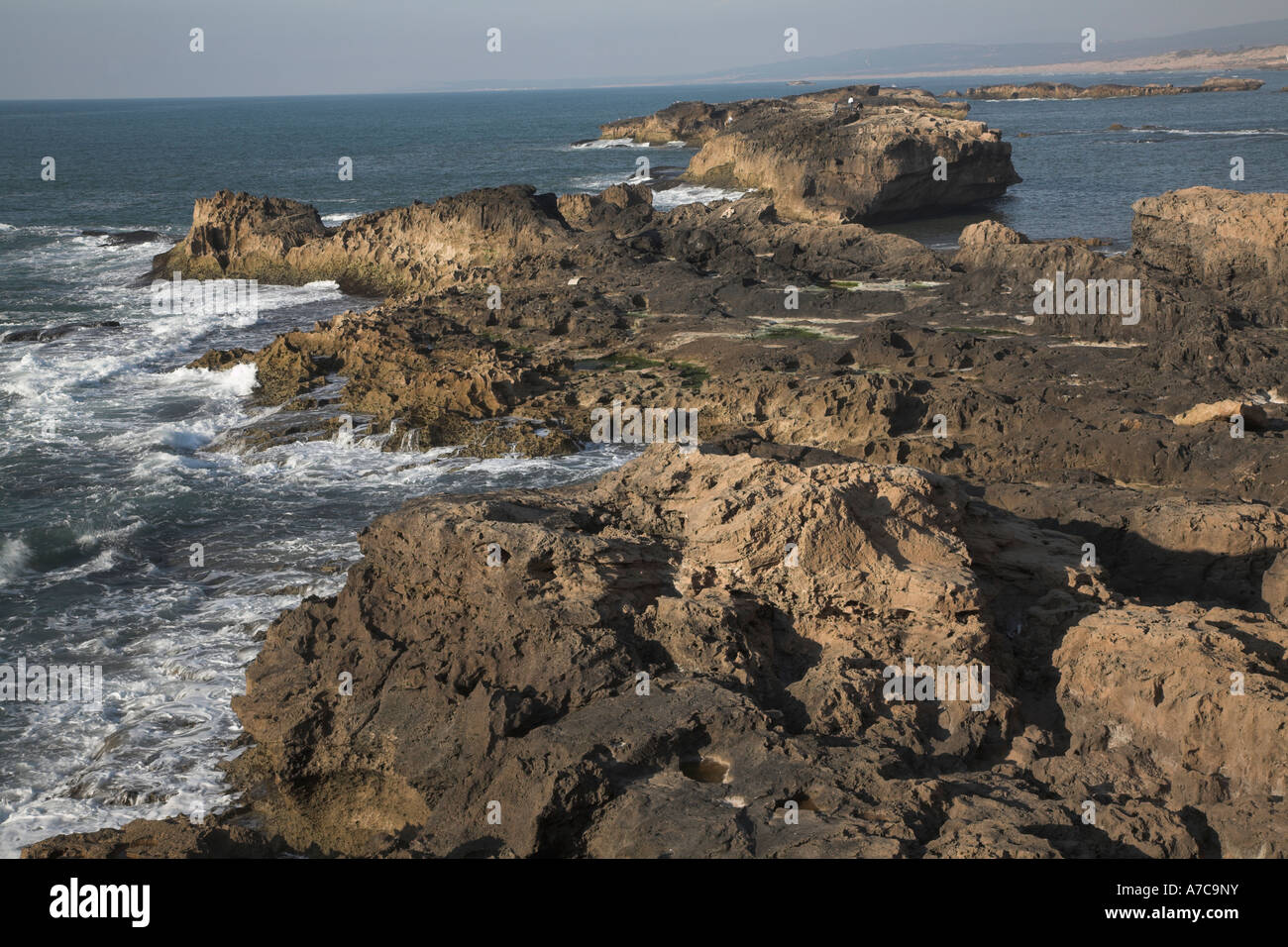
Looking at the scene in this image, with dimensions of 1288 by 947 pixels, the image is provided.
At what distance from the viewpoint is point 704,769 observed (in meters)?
7.93

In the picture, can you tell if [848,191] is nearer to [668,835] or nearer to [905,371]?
[905,371]

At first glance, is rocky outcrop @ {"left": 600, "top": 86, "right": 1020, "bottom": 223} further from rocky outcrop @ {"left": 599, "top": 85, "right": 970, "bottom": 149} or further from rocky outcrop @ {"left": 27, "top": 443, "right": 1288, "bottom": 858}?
rocky outcrop @ {"left": 27, "top": 443, "right": 1288, "bottom": 858}

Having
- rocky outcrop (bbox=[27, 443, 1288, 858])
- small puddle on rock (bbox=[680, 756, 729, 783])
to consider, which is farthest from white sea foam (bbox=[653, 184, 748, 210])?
small puddle on rock (bbox=[680, 756, 729, 783])

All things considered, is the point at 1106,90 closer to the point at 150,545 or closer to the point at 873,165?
the point at 873,165

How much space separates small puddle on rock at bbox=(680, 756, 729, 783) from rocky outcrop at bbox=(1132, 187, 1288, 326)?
23.1 metres

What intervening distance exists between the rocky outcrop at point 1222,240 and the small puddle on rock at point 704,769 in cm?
2313

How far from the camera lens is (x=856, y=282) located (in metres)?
31.6

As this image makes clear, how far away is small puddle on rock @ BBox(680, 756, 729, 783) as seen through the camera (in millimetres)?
7824

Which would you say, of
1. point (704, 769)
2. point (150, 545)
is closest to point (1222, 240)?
point (150, 545)

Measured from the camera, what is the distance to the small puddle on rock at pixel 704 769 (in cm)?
782

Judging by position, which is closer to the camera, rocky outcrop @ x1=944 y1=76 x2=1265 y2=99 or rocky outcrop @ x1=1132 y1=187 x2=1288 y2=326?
rocky outcrop @ x1=1132 y1=187 x2=1288 y2=326

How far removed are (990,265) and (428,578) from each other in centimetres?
2297

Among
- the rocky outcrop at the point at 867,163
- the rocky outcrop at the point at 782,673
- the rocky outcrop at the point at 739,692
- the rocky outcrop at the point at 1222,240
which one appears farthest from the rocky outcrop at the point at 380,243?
the rocky outcrop at the point at 739,692

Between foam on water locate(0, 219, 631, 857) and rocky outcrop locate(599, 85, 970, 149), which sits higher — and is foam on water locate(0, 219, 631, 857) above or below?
below
